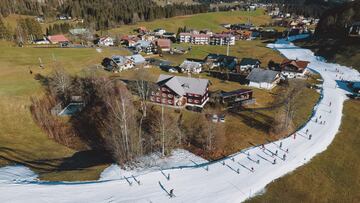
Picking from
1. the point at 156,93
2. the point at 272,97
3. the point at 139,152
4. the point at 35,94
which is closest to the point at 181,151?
the point at 139,152

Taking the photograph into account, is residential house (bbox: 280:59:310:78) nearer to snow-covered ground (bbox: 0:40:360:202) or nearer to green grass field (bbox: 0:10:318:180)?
green grass field (bbox: 0:10:318:180)

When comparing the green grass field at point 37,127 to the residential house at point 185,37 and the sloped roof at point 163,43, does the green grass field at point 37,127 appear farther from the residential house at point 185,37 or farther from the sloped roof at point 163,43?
the residential house at point 185,37

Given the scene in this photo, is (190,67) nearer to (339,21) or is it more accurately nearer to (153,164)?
(153,164)

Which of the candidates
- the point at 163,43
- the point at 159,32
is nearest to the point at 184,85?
the point at 163,43

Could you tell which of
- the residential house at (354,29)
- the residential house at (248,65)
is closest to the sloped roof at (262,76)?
the residential house at (248,65)

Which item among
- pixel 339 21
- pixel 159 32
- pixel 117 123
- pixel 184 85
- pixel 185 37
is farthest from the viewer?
pixel 159 32

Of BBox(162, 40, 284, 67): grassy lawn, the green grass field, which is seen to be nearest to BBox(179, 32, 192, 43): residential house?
BBox(162, 40, 284, 67): grassy lawn
